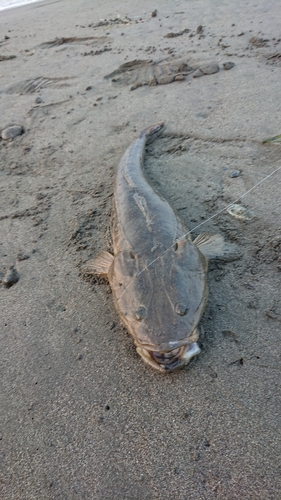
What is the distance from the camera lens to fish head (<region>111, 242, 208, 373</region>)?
2.20 m

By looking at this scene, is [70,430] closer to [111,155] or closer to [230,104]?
[111,155]

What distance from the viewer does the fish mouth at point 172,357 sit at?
225 cm

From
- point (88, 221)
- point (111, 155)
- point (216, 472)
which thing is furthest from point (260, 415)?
point (111, 155)

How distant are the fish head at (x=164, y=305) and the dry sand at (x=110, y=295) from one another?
14 cm

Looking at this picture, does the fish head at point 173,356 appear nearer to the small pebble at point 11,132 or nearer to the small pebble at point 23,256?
the small pebble at point 23,256

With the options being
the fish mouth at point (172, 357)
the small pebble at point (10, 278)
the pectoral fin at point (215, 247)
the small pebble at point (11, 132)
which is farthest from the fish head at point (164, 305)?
the small pebble at point (11, 132)

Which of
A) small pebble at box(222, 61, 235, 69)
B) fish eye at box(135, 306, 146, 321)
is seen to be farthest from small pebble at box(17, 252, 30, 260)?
small pebble at box(222, 61, 235, 69)

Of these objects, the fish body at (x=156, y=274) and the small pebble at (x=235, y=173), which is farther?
the small pebble at (x=235, y=173)

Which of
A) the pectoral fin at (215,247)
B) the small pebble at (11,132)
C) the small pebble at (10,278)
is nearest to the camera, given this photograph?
the pectoral fin at (215,247)

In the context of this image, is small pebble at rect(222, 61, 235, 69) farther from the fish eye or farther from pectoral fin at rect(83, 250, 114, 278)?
the fish eye

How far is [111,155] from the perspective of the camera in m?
4.44

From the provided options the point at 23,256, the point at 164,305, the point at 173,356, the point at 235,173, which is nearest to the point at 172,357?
the point at 173,356

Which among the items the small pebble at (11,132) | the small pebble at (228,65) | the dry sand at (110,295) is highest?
the small pebble at (228,65)

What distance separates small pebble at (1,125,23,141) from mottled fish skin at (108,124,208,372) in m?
2.52
